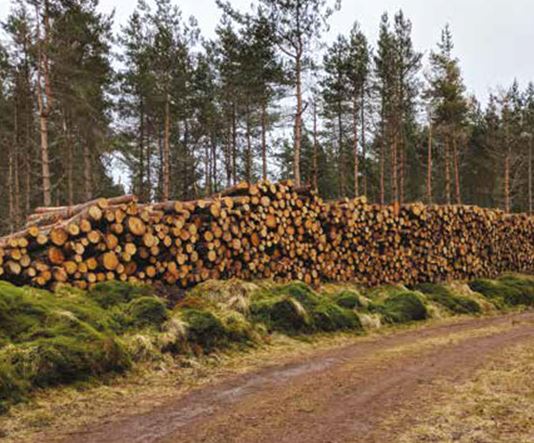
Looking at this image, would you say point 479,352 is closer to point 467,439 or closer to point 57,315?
point 467,439

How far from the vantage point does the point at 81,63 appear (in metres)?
21.6

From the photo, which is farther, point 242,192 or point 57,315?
point 242,192

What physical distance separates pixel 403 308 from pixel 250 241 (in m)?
3.61

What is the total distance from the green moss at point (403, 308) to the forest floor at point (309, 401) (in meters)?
2.55

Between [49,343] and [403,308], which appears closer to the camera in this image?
[49,343]

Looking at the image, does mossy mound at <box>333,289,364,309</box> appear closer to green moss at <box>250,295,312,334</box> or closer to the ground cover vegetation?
the ground cover vegetation

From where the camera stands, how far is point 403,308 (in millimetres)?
10320

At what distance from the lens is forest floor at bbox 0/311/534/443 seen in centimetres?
397

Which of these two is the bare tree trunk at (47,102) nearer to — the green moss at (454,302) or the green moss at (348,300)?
the green moss at (348,300)

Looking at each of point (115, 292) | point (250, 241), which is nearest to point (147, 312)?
point (115, 292)

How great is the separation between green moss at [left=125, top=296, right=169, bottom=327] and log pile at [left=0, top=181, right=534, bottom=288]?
1.38 meters

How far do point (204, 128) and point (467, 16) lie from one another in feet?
62.6

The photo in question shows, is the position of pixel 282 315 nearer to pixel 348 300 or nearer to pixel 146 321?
pixel 348 300

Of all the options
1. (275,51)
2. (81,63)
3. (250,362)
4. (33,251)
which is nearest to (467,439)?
(250,362)
